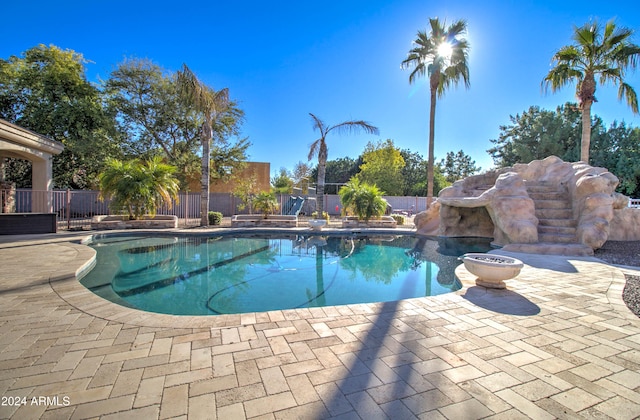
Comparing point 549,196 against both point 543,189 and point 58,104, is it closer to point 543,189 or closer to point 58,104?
point 543,189

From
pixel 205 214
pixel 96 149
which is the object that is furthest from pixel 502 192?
pixel 96 149

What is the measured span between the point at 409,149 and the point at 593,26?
934 inches

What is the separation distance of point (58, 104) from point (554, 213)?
70.6 feet

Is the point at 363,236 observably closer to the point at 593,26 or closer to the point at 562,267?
the point at 562,267

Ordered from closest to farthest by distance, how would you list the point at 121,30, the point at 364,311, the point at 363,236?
1. the point at 364,311
2. the point at 121,30
3. the point at 363,236

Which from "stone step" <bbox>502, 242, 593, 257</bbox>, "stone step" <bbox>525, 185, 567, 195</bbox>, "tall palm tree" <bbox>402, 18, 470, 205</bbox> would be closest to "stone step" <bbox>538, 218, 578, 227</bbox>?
"stone step" <bbox>502, 242, 593, 257</bbox>

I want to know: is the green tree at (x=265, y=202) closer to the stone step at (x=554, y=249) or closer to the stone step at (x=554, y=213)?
A: the stone step at (x=554, y=249)

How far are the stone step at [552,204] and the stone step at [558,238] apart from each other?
1249mm

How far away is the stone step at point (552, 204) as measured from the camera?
842cm

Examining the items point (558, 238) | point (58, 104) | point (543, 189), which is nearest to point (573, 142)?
point (543, 189)

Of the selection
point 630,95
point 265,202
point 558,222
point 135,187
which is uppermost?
point 630,95

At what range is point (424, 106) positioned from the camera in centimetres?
1327

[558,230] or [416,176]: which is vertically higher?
[416,176]

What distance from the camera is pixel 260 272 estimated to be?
20.4 ft
